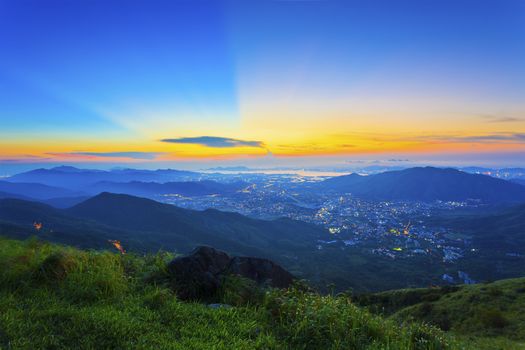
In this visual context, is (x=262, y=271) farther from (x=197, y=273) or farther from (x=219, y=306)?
(x=219, y=306)

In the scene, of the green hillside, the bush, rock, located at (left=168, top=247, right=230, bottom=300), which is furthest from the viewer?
the bush

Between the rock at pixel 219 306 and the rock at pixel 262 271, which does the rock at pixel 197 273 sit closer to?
the rock at pixel 219 306

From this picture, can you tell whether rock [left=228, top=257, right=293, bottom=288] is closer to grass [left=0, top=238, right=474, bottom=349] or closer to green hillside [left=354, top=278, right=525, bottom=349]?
grass [left=0, top=238, right=474, bottom=349]

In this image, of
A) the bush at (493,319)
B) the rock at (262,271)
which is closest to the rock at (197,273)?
the rock at (262,271)

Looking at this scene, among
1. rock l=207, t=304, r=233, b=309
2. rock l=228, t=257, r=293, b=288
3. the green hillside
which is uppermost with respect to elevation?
rock l=207, t=304, r=233, b=309

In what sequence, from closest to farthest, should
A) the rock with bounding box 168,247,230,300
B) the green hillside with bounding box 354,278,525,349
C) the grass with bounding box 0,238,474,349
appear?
the grass with bounding box 0,238,474,349 → the rock with bounding box 168,247,230,300 → the green hillside with bounding box 354,278,525,349

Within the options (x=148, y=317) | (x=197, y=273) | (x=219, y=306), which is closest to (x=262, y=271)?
(x=197, y=273)

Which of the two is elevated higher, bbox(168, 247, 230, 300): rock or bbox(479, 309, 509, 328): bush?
bbox(168, 247, 230, 300): rock

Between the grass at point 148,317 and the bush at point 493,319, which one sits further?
the bush at point 493,319

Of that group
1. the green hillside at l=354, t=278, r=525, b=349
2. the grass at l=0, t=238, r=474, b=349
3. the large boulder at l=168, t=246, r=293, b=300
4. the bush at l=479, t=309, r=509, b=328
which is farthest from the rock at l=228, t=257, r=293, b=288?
the bush at l=479, t=309, r=509, b=328
